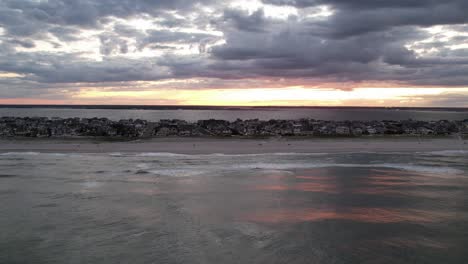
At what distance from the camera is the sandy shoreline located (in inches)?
979

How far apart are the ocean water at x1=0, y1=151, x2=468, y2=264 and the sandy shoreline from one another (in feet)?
19.9

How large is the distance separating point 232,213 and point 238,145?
16.5m

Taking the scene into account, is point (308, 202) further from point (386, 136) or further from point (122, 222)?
point (386, 136)

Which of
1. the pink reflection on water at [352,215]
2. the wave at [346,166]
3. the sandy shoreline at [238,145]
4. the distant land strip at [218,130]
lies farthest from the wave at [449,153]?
the pink reflection on water at [352,215]

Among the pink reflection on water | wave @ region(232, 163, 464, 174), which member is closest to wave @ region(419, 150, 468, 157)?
wave @ region(232, 163, 464, 174)

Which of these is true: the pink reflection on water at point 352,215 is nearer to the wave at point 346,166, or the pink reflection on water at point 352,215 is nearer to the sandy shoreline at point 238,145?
the wave at point 346,166

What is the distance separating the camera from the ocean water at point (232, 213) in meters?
8.29

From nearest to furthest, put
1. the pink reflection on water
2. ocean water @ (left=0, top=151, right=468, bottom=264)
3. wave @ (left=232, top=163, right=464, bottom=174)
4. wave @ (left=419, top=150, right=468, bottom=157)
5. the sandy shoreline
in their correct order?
ocean water @ (left=0, top=151, right=468, bottom=264), the pink reflection on water, wave @ (left=232, top=163, right=464, bottom=174), wave @ (left=419, top=150, right=468, bottom=157), the sandy shoreline

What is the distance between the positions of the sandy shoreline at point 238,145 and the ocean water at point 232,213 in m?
6.07

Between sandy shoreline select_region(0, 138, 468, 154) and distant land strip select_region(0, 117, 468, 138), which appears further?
distant land strip select_region(0, 117, 468, 138)

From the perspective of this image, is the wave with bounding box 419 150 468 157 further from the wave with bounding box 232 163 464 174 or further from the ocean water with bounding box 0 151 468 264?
the wave with bounding box 232 163 464 174

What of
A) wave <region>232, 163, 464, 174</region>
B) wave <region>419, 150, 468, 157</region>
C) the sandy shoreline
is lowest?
wave <region>232, 163, 464, 174</region>

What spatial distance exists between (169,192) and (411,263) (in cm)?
781

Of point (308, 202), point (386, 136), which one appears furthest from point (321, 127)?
point (308, 202)
